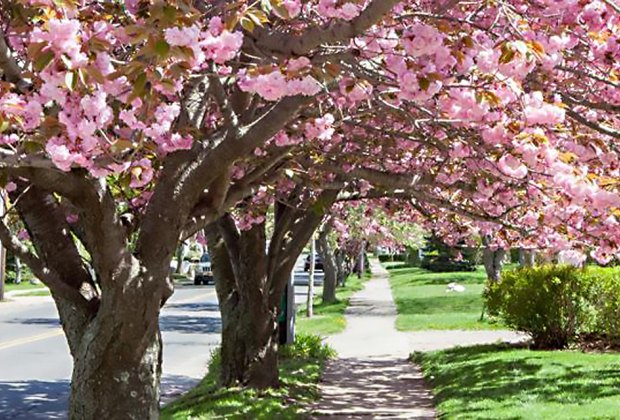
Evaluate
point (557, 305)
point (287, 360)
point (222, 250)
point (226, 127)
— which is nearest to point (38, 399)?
point (222, 250)

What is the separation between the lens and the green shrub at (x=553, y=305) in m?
17.1

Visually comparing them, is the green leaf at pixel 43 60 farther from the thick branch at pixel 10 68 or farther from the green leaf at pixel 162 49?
the thick branch at pixel 10 68

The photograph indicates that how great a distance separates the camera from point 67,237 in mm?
7148

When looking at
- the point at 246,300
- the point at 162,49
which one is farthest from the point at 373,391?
the point at 162,49

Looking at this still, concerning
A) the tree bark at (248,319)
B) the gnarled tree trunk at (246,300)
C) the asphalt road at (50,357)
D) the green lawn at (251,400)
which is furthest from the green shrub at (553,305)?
the tree bark at (248,319)

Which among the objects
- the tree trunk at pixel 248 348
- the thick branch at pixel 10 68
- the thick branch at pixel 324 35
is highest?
Answer: the thick branch at pixel 324 35

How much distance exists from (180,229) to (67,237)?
3.35ft

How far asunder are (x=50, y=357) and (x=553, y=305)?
9.93 metres

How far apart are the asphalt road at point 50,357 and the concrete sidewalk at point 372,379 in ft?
8.68

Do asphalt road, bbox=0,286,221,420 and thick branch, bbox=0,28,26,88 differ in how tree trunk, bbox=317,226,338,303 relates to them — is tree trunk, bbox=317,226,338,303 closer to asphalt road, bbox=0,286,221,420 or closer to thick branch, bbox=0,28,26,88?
asphalt road, bbox=0,286,221,420

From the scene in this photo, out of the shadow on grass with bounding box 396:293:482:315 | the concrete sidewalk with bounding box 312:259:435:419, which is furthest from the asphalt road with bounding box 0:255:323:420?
the shadow on grass with bounding box 396:293:482:315

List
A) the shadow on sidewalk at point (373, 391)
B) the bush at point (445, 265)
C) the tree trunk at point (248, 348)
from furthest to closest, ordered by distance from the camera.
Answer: the bush at point (445, 265) → the tree trunk at point (248, 348) → the shadow on sidewalk at point (373, 391)

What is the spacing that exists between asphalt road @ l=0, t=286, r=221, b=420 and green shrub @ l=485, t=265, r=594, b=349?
6380 millimetres

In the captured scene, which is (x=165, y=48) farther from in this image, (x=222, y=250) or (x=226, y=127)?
(x=222, y=250)
